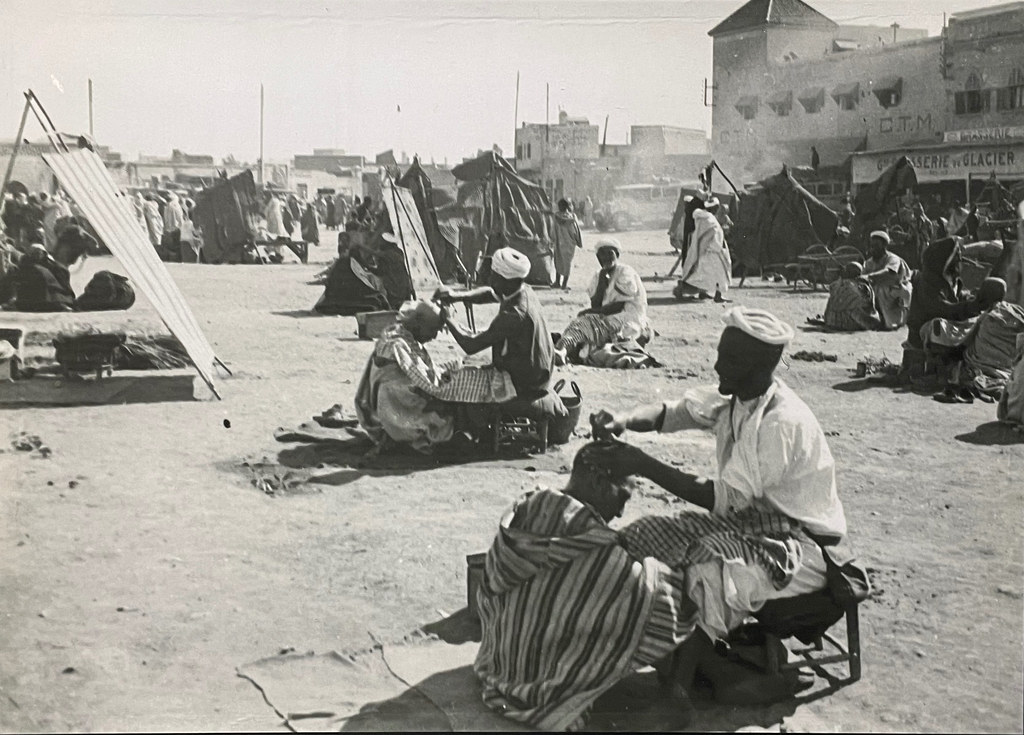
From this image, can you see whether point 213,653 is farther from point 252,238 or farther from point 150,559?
point 252,238

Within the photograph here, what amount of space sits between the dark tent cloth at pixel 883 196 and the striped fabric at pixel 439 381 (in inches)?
638

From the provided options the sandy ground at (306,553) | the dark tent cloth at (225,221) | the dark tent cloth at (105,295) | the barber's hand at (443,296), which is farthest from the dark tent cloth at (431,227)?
the barber's hand at (443,296)

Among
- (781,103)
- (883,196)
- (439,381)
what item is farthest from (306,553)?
(781,103)

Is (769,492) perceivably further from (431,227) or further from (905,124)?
(905,124)

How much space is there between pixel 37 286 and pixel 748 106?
94.7 ft

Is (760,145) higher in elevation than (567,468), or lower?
higher

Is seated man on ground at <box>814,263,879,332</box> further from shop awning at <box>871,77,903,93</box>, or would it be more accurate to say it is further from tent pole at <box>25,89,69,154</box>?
shop awning at <box>871,77,903,93</box>

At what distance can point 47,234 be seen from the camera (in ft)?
62.1

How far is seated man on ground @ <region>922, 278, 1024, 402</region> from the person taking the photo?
8.48 m

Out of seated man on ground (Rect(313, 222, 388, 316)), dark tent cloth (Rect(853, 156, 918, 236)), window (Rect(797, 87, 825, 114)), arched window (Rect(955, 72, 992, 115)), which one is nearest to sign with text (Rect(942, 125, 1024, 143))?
arched window (Rect(955, 72, 992, 115))

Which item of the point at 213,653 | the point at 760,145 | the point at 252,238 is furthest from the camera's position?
the point at 760,145

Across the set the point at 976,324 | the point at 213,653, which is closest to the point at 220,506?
the point at 213,653

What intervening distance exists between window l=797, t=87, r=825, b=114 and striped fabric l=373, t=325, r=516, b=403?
30782 mm

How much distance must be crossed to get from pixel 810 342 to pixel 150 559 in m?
8.66
